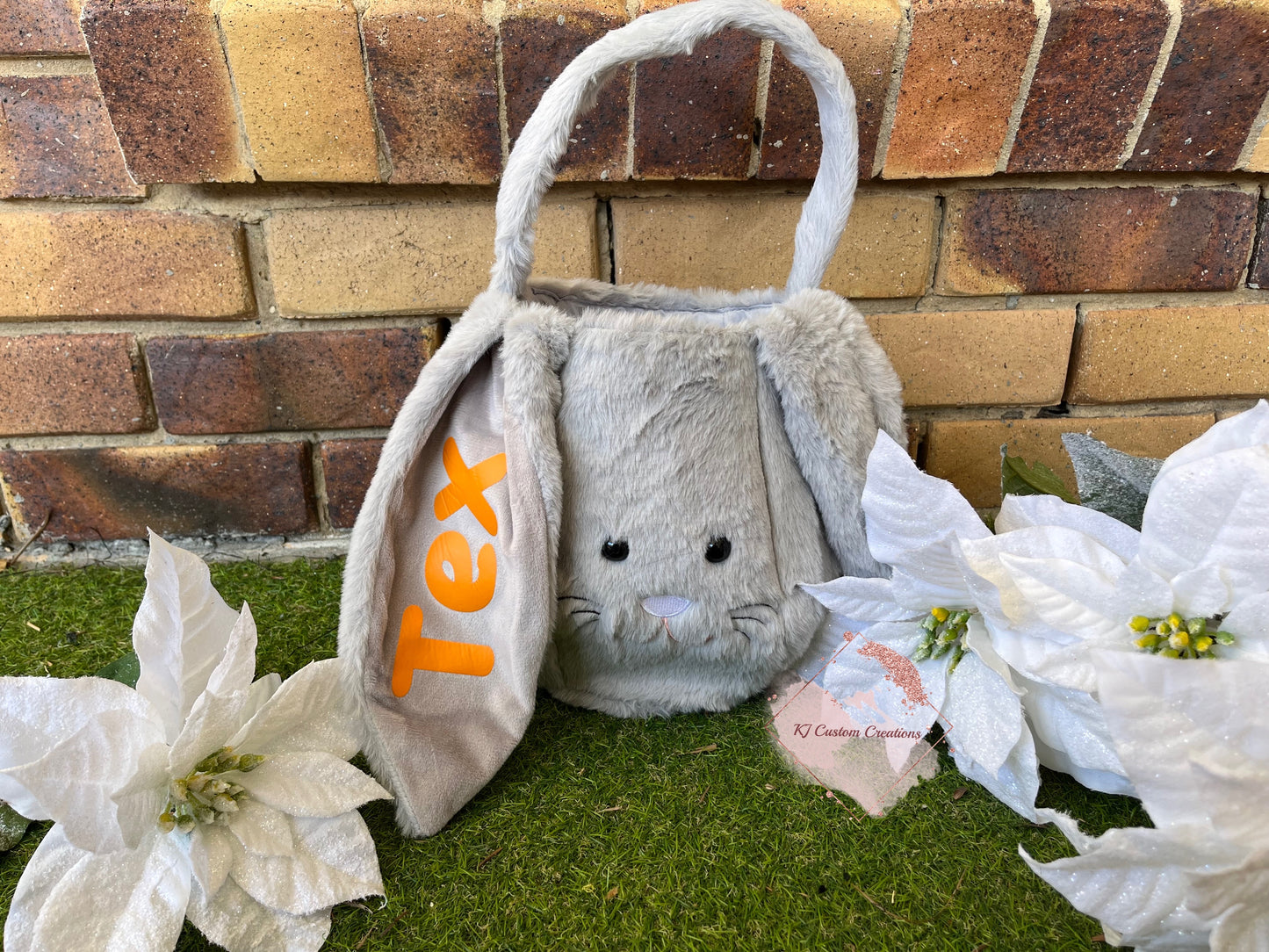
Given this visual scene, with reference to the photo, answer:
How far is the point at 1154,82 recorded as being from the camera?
2.15ft

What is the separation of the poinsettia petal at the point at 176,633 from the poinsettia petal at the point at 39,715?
0.08 feet

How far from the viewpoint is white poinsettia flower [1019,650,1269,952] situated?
31 centimetres

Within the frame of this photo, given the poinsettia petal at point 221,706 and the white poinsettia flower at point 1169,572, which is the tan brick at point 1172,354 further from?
the poinsettia petal at point 221,706

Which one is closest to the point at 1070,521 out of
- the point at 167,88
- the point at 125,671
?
the point at 125,671

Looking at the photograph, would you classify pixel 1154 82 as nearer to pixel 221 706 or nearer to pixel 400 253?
pixel 400 253

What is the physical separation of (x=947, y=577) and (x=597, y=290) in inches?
14.0

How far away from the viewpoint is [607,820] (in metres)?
0.49

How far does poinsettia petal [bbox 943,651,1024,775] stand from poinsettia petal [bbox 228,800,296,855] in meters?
0.40

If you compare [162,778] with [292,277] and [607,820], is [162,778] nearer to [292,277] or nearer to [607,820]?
[607,820]

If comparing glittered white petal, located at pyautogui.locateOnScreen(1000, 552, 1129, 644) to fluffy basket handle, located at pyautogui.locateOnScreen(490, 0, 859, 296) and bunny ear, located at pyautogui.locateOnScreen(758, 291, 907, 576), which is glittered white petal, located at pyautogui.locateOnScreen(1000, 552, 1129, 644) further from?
fluffy basket handle, located at pyautogui.locateOnScreen(490, 0, 859, 296)

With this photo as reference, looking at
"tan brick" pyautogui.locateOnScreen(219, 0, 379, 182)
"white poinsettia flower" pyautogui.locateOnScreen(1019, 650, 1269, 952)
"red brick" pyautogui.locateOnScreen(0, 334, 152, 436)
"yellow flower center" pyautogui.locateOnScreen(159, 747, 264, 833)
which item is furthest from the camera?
"red brick" pyautogui.locateOnScreen(0, 334, 152, 436)

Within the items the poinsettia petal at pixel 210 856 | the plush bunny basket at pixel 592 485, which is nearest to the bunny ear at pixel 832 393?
the plush bunny basket at pixel 592 485

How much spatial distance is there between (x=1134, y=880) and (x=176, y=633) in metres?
0.50

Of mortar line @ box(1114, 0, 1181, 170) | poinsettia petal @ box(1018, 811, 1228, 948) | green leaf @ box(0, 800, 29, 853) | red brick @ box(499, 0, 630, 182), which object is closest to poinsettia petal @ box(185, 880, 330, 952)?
green leaf @ box(0, 800, 29, 853)
